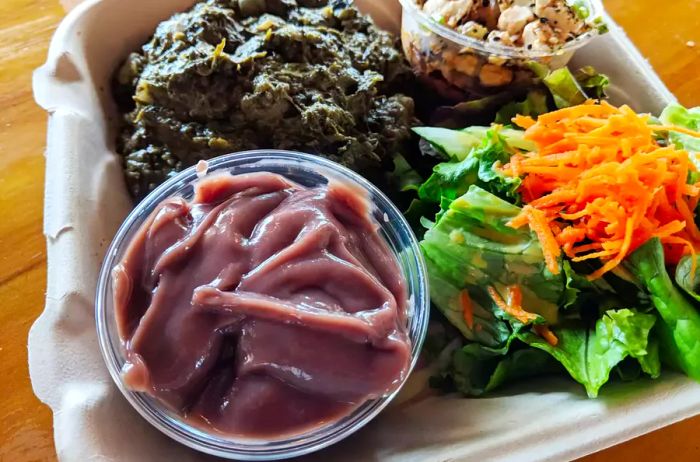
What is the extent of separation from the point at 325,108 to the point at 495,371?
713 millimetres

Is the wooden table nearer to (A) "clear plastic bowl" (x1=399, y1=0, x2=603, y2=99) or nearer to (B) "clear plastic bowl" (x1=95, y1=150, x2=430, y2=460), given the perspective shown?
(B) "clear plastic bowl" (x1=95, y1=150, x2=430, y2=460)

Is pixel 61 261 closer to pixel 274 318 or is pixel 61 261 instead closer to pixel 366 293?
pixel 274 318

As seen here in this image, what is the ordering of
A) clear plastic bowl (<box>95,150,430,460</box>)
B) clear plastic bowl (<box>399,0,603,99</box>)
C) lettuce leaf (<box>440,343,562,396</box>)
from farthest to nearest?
clear plastic bowl (<box>399,0,603,99</box>)
lettuce leaf (<box>440,343,562,396</box>)
clear plastic bowl (<box>95,150,430,460</box>)

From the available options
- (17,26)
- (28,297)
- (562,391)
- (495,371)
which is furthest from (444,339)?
(17,26)

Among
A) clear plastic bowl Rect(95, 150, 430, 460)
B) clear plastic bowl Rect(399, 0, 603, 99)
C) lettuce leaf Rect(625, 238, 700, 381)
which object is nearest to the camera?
clear plastic bowl Rect(95, 150, 430, 460)

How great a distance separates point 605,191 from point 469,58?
22.8 inches

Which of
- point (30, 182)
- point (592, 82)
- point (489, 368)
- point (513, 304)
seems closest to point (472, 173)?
point (513, 304)

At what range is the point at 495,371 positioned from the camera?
133cm

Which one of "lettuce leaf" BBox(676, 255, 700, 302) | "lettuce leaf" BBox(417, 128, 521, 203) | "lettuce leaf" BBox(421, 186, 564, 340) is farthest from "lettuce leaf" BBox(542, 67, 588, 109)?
"lettuce leaf" BBox(676, 255, 700, 302)

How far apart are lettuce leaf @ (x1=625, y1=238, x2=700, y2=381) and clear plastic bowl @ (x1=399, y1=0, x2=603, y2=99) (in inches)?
24.3

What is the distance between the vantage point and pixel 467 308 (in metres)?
1.40

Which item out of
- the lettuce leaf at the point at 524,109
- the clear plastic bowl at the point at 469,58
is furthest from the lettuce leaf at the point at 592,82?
the lettuce leaf at the point at 524,109

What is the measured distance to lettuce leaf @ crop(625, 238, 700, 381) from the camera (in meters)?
1.21

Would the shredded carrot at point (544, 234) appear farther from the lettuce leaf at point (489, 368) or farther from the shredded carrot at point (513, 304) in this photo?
the lettuce leaf at point (489, 368)
